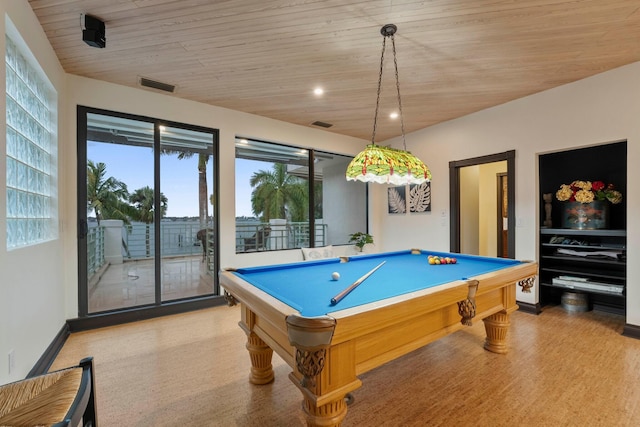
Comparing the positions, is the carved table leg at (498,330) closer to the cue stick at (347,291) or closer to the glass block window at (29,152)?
the cue stick at (347,291)

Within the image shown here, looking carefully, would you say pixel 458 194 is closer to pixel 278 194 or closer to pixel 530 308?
pixel 530 308

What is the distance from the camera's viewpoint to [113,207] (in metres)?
3.58

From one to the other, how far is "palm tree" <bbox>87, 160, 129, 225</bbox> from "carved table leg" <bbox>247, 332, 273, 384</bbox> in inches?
104

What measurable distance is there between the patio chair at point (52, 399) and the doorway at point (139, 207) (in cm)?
243

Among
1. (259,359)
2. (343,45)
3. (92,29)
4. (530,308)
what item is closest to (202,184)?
(92,29)

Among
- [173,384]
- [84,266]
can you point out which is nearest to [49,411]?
[173,384]

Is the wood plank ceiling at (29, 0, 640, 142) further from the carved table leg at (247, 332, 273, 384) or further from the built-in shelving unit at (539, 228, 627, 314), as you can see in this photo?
the carved table leg at (247, 332, 273, 384)

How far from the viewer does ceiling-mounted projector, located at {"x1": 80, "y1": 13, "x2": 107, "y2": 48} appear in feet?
7.05

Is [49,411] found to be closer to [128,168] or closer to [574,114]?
[128,168]

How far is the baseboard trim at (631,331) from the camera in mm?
2807

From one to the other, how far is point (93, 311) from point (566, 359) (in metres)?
4.79

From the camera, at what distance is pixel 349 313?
1242mm

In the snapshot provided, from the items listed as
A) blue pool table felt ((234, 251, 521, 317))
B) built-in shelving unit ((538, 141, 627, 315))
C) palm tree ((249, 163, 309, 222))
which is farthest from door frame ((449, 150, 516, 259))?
palm tree ((249, 163, 309, 222))

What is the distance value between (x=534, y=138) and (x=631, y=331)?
7.59ft
